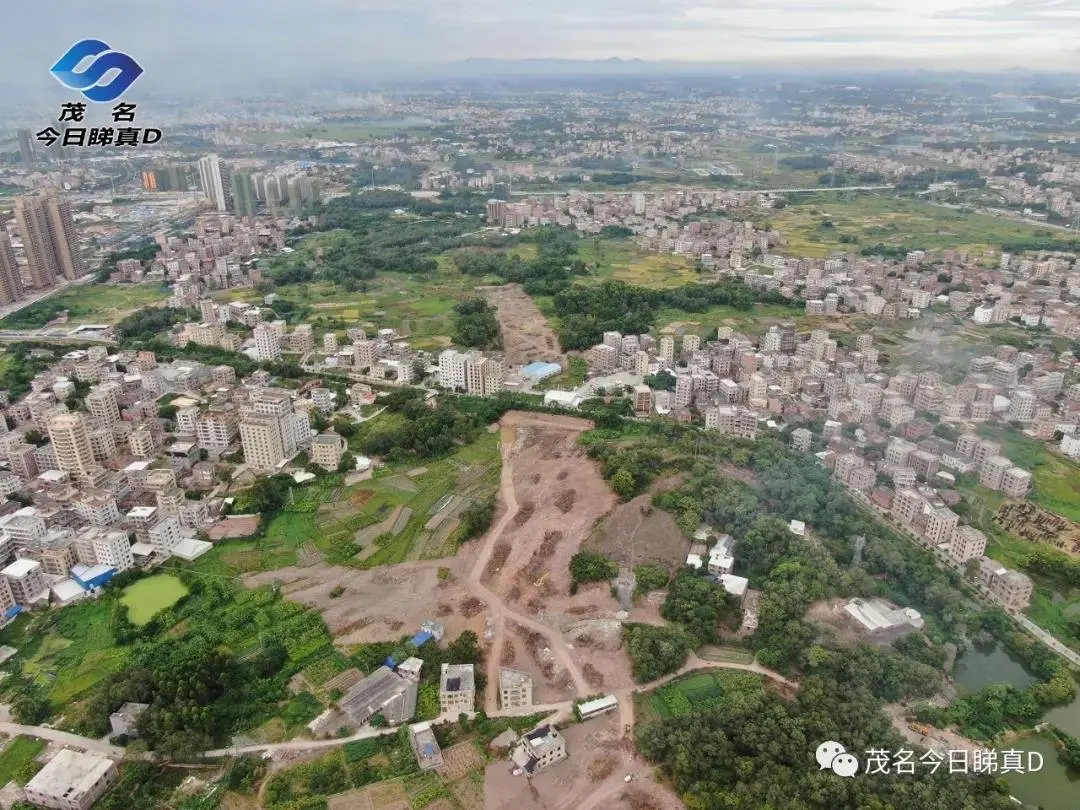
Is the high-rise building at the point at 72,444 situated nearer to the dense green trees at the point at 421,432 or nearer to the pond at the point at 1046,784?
the dense green trees at the point at 421,432

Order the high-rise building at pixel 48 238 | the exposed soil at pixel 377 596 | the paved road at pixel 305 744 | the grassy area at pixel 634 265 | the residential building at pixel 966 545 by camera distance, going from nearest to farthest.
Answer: the paved road at pixel 305 744 → the exposed soil at pixel 377 596 → the residential building at pixel 966 545 → the high-rise building at pixel 48 238 → the grassy area at pixel 634 265

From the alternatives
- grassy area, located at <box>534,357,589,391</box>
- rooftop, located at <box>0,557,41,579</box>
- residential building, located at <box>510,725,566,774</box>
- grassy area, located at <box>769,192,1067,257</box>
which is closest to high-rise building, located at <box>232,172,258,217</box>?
grassy area, located at <box>534,357,589,391</box>

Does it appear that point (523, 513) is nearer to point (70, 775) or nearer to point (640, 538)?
point (640, 538)

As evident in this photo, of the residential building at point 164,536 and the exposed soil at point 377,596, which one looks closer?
the exposed soil at point 377,596

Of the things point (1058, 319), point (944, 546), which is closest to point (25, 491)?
point (944, 546)

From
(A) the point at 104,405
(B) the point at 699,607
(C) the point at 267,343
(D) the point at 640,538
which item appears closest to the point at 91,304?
(C) the point at 267,343

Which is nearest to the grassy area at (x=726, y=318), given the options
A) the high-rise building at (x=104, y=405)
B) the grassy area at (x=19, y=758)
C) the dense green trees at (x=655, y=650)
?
the dense green trees at (x=655, y=650)

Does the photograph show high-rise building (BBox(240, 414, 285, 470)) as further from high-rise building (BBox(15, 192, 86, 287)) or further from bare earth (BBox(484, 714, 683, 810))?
high-rise building (BBox(15, 192, 86, 287))
